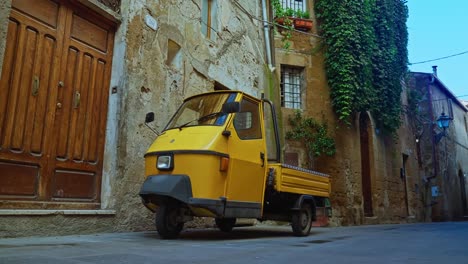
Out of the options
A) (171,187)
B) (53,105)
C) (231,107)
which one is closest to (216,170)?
(171,187)

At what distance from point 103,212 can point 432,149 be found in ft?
61.4

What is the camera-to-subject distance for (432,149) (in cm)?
1992

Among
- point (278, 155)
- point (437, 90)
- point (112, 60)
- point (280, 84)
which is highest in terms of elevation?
point (437, 90)

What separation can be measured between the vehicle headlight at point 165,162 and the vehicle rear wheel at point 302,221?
2.48 m

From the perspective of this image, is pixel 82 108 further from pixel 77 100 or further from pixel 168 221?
pixel 168 221

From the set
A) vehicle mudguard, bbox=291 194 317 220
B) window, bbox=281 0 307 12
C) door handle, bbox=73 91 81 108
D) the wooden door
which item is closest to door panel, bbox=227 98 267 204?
vehicle mudguard, bbox=291 194 317 220

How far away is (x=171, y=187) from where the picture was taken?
459 cm

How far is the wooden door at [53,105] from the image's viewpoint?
470 centimetres

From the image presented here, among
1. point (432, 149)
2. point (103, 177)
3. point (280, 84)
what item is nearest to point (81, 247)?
point (103, 177)

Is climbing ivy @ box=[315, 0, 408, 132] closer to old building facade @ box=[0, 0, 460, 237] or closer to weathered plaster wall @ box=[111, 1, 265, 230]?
old building facade @ box=[0, 0, 460, 237]

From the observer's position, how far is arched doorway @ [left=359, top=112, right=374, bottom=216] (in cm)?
1323

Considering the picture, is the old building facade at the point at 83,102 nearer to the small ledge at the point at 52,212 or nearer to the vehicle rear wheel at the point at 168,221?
the small ledge at the point at 52,212

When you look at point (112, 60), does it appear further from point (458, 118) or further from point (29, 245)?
point (458, 118)

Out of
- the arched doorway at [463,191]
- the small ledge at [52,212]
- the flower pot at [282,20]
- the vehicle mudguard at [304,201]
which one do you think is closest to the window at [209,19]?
the flower pot at [282,20]
